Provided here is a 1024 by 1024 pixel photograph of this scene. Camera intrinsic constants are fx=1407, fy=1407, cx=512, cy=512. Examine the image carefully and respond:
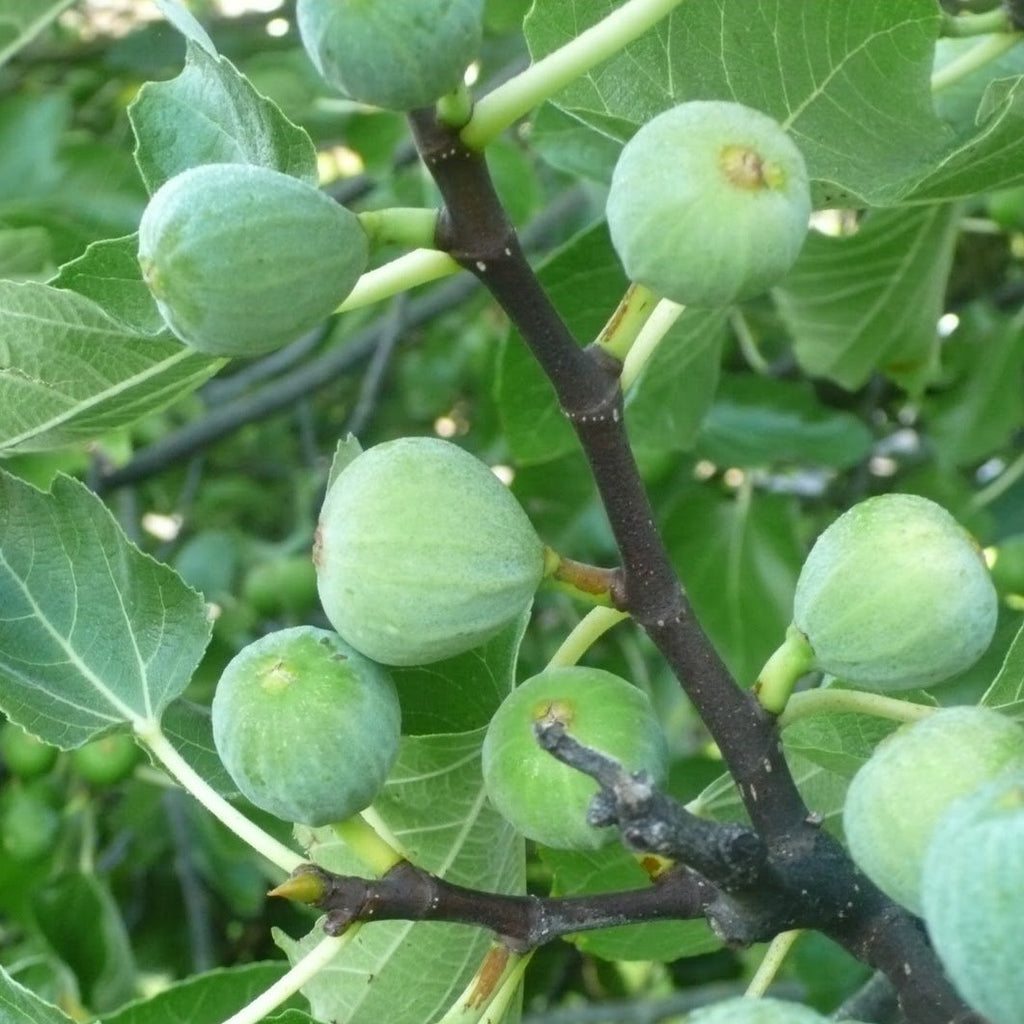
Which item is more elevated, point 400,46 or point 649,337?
point 400,46

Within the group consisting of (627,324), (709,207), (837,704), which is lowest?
(837,704)

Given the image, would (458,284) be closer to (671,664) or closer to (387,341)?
(387,341)

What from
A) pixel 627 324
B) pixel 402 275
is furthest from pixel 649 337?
pixel 402 275

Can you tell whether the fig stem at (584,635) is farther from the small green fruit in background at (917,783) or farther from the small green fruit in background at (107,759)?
the small green fruit in background at (107,759)

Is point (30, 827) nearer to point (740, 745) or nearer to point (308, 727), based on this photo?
point (308, 727)

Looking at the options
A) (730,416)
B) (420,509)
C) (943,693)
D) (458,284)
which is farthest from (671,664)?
(458,284)

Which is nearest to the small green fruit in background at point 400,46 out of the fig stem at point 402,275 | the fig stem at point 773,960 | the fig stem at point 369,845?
the fig stem at point 402,275
